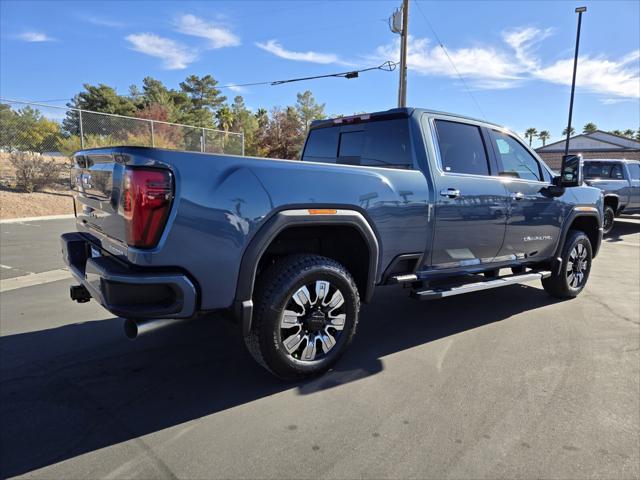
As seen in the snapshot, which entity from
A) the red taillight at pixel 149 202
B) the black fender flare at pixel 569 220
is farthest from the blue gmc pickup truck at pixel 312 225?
the black fender flare at pixel 569 220

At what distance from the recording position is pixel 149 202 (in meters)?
2.46

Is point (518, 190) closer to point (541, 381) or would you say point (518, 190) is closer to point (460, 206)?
point (460, 206)

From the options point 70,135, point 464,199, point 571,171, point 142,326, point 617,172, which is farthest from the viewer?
point 70,135

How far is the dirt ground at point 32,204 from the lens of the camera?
12.1m

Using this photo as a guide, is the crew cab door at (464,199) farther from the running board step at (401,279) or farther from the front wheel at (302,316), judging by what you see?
the front wheel at (302,316)

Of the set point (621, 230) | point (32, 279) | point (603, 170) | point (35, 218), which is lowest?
point (621, 230)

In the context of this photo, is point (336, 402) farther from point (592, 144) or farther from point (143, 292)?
point (592, 144)

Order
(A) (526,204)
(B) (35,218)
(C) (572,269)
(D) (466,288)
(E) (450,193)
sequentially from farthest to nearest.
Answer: (B) (35,218), (C) (572,269), (A) (526,204), (D) (466,288), (E) (450,193)

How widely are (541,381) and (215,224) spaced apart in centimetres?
262

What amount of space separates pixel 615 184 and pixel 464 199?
10.6m

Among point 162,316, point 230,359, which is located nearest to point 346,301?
point 230,359

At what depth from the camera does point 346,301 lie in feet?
10.9

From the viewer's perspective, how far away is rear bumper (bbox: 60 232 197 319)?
2475mm

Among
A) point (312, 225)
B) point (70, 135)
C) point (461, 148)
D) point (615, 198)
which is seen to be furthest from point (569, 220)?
point (70, 135)
